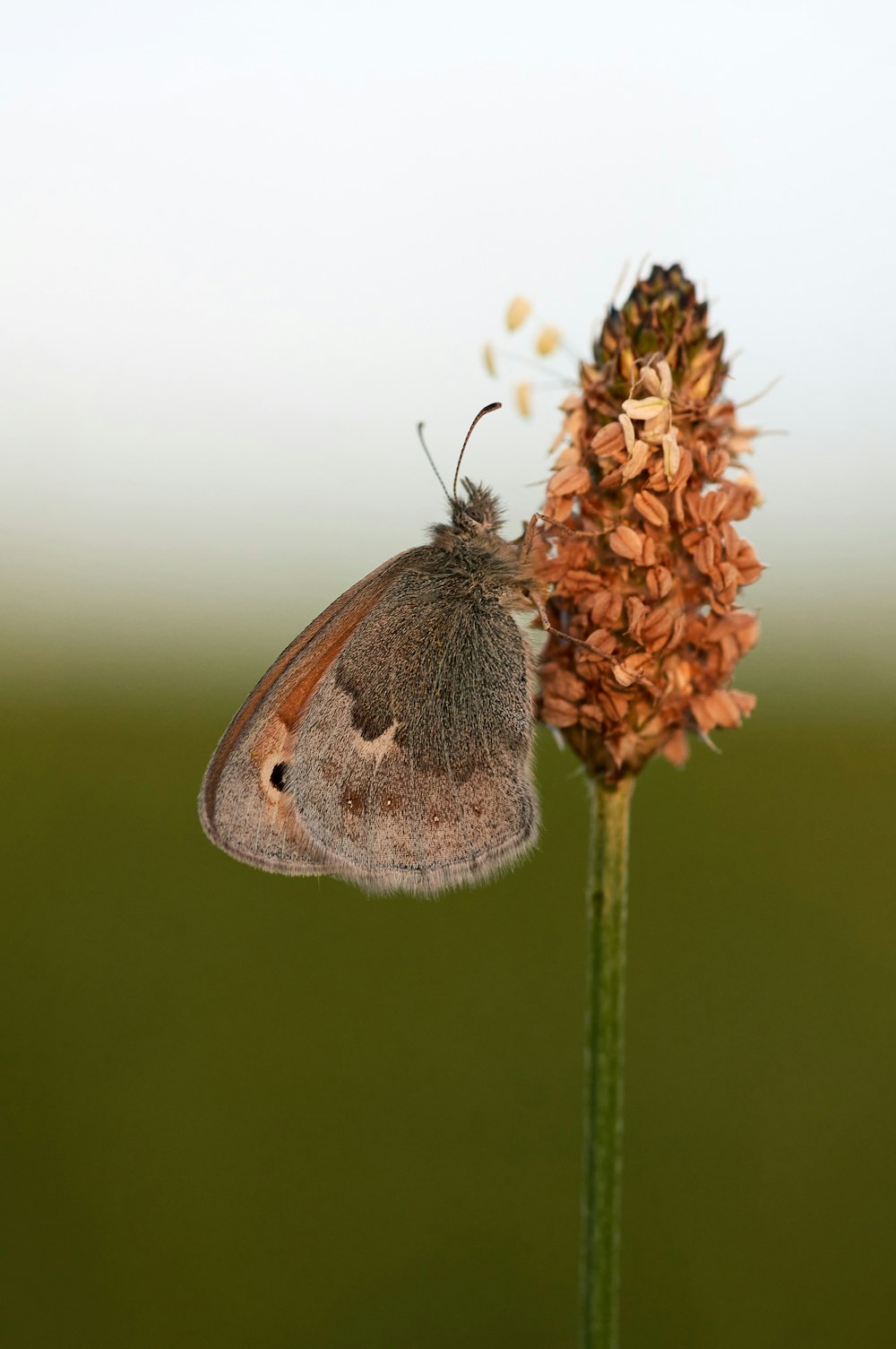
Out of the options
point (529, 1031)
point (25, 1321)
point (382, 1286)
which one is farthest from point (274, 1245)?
point (529, 1031)

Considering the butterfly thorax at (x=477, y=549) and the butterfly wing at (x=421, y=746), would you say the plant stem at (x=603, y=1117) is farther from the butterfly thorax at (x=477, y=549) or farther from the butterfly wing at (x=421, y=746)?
the butterfly thorax at (x=477, y=549)

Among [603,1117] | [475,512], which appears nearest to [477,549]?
[475,512]

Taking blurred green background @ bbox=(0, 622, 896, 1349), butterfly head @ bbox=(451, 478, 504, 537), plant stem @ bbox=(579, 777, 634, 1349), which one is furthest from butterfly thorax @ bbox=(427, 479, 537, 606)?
blurred green background @ bbox=(0, 622, 896, 1349)

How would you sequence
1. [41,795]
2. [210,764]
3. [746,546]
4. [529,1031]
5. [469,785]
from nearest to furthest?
[746,546], [469,785], [210,764], [529,1031], [41,795]

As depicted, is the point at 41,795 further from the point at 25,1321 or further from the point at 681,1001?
the point at 681,1001

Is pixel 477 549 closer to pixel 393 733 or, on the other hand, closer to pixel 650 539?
pixel 393 733

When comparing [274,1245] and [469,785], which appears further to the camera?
[274,1245]

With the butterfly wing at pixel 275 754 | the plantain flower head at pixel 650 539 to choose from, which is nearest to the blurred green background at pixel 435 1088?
the butterfly wing at pixel 275 754
